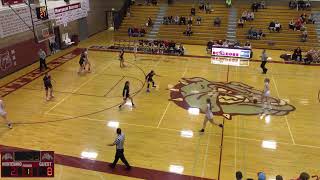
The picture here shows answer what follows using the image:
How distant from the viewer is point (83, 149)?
42.9 ft

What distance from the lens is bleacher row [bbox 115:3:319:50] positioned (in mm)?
30156

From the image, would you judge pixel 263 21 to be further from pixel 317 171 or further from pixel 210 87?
pixel 317 171

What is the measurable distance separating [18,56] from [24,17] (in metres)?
2.79

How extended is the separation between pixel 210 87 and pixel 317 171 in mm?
9035

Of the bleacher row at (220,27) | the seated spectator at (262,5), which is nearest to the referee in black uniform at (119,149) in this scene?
the bleacher row at (220,27)

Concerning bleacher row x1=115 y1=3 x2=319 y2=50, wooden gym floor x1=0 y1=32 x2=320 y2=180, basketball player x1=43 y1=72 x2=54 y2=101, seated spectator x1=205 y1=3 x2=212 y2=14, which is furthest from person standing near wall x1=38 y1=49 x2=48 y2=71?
seated spectator x1=205 y1=3 x2=212 y2=14

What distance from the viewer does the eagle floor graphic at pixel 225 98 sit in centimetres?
1669

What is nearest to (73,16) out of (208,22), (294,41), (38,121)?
(208,22)

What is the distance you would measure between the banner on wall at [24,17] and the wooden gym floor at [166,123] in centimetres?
300

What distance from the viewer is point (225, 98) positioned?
18109mm

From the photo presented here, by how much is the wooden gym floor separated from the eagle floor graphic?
6cm

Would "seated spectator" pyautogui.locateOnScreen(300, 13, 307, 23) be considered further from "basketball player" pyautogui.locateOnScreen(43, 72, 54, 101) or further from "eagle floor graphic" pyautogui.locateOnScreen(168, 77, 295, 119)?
"basketball player" pyautogui.locateOnScreen(43, 72, 54, 101)

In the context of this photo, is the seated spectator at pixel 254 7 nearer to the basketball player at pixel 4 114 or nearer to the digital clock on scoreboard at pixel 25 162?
the basketball player at pixel 4 114

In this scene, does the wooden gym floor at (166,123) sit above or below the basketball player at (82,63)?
below
